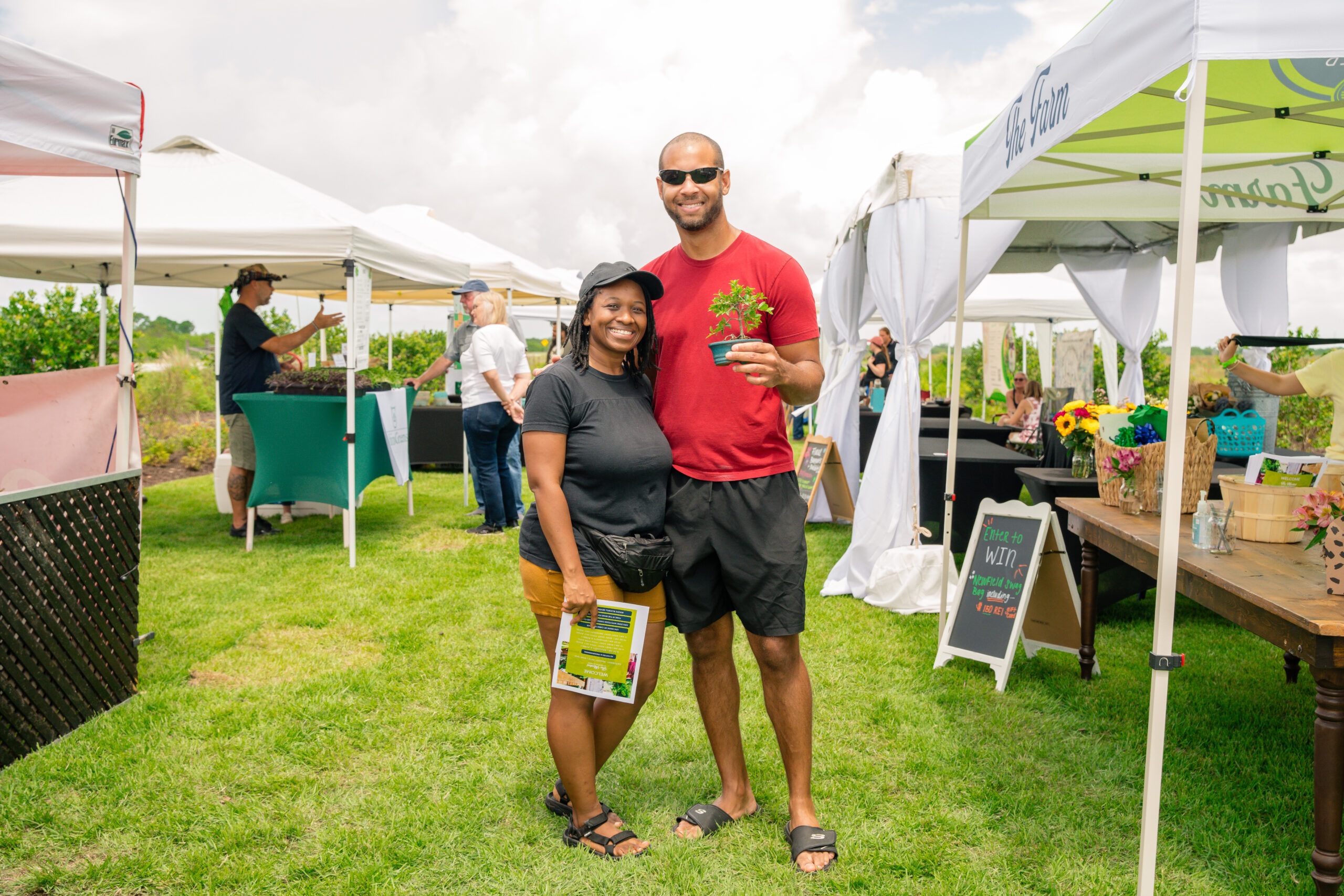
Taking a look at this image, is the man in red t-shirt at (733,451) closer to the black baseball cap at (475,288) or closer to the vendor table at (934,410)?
the black baseball cap at (475,288)

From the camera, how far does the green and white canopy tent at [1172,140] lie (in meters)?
1.86

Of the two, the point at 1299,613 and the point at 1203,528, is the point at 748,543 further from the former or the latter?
the point at 1203,528

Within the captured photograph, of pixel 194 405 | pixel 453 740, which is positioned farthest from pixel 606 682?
pixel 194 405

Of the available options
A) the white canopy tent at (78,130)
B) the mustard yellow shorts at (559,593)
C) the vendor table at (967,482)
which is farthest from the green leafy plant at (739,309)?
the vendor table at (967,482)

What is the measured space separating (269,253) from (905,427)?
4262mm

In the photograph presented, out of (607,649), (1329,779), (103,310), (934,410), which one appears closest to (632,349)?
(607,649)

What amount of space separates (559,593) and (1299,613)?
1828 mm

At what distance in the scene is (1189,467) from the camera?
3312 mm

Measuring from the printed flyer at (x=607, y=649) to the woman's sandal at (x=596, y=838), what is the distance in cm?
45

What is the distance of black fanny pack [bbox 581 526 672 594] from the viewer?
228cm

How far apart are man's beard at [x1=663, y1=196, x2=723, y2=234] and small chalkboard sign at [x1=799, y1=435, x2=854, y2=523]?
16.7 feet

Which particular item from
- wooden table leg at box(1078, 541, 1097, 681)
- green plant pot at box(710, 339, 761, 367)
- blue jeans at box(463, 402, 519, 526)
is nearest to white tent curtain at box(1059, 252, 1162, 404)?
wooden table leg at box(1078, 541, 1097, 681)

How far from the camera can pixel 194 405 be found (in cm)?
1296

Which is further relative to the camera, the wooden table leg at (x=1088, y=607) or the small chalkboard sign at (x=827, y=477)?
the small chalkboard sign at (x=827, y=477)
